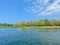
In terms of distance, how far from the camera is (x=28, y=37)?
25.6ft

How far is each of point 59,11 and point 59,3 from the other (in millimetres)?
464

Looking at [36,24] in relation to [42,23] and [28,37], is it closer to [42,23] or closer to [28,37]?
[42,23]

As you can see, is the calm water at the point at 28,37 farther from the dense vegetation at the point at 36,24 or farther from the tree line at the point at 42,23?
the tree line at the point at 42,23

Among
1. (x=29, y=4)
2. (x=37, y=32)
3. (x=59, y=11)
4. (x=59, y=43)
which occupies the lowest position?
(x=59, y=43)

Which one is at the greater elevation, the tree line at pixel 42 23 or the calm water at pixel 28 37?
the tree line at pixel 42 23

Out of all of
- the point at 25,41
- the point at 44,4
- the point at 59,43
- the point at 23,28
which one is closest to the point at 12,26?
the point at 23,28

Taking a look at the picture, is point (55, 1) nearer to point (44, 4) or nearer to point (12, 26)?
point (44, 4)

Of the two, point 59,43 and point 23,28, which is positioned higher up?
point 23,28

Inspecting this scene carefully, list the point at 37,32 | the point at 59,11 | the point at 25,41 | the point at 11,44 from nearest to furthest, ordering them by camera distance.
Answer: the point at 11,44 → the point at 25,41 → the point at 59,11 → the point at 37,32

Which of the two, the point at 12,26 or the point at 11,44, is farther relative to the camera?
the point at 12,26

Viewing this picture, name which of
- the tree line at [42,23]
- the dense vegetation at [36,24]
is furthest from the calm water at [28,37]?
the tree line at [42,23]

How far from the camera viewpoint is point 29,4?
7566 mm

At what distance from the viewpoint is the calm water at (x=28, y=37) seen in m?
6.98

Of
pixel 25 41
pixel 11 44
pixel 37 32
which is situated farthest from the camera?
pixel 37 32
